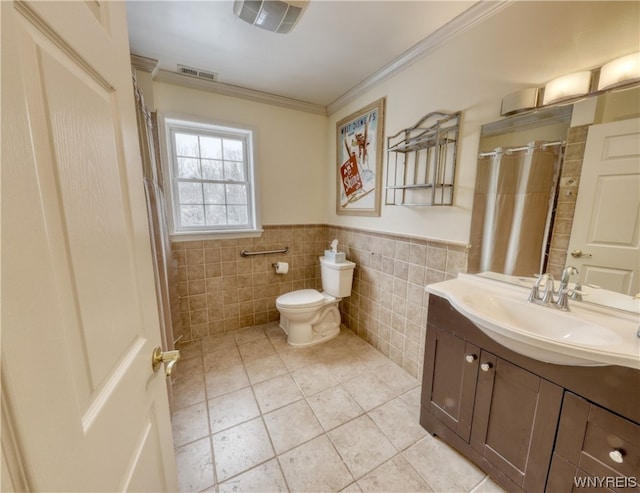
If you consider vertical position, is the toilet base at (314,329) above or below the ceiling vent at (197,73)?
below

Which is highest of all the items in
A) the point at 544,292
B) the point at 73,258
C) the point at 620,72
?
the point at 620,72

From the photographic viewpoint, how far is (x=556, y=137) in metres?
1.16

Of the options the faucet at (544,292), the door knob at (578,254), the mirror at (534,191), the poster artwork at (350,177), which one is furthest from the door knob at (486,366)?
the poster artwork at (350,177)

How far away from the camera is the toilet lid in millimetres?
2205

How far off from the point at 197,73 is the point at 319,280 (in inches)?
88.2

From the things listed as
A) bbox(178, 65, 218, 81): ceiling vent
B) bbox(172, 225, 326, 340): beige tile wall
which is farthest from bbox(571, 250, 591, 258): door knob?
bbox(178, 65, 218, 81): ceiling vent

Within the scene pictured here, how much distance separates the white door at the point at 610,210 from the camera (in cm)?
98

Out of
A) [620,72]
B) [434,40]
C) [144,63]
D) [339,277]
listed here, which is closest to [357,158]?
[434,40]

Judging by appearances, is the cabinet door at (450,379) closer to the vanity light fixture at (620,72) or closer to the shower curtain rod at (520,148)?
the shower curtain rod at (520,148)

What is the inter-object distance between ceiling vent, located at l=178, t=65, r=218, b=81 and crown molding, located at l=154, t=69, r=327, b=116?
0.10 ft

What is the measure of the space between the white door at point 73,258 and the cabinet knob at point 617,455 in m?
1.36

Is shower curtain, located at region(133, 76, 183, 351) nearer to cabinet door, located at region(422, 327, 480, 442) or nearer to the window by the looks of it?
the window

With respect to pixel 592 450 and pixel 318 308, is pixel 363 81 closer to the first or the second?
pixel 318 308

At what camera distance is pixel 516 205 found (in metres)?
1.33
